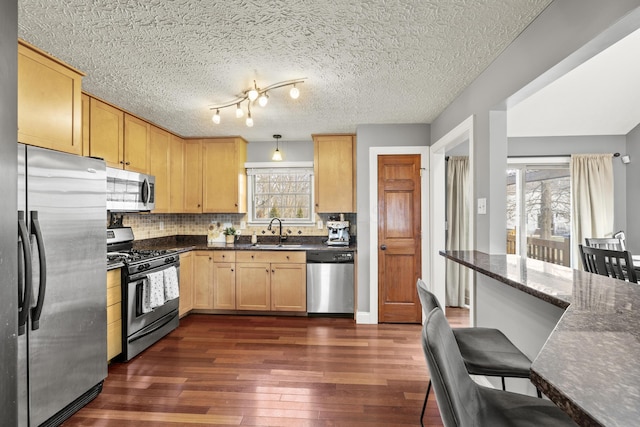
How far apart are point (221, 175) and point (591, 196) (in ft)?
16.7

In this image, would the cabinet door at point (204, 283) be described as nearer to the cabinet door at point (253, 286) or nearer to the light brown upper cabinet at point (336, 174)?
the cabinet door at point (253, 286)

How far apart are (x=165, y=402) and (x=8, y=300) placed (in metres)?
1.59

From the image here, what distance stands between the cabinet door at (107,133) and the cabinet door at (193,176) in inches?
48.5

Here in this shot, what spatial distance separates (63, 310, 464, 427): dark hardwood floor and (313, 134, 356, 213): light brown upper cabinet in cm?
157

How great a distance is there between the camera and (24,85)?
1.88m

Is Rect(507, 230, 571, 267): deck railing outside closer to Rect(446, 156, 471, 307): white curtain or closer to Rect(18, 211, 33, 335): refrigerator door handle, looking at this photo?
Rect(446, 156, 471, 307): white curtain

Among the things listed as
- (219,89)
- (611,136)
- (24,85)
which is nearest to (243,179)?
(219,89)

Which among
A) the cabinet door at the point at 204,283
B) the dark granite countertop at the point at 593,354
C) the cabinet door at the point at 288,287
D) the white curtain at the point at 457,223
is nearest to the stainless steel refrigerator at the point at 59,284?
the cabinet door at the point at 204,283

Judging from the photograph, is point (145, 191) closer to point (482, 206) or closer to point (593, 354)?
point (482, 206)

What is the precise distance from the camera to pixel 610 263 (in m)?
2.23

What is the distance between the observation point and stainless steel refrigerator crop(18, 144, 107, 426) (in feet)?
5.79

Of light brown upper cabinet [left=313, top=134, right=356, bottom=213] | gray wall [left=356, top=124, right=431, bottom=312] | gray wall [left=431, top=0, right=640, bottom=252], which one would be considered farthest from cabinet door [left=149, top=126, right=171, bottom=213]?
gray wall [left=431, top=0, right=640, bottom=252]

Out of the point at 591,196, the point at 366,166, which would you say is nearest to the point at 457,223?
the point at 366,166

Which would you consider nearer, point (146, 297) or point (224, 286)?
point (146, 297)
